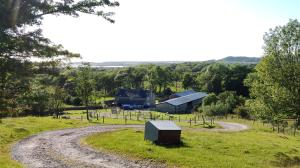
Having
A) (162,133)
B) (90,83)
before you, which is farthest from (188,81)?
(162,133)


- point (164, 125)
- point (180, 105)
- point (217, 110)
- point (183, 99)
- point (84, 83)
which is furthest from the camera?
point (183, 99)

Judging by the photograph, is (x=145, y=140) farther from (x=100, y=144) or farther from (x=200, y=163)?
(x=200, y=163)

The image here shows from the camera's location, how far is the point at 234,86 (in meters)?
135

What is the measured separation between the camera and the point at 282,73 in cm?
3897

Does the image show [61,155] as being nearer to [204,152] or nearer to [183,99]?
[204,152]

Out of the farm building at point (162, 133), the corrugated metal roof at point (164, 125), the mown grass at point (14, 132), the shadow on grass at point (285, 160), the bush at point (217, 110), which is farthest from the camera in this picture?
the bush at point (217, 110)

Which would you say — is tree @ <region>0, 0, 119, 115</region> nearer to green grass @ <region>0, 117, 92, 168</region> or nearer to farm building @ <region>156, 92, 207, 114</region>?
green grass @ <region>0, 117, 92, 168</region>

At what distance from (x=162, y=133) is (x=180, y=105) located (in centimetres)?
7885

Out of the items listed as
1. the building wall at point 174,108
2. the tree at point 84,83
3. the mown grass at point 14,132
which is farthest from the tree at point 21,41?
the building wall at point 174,108

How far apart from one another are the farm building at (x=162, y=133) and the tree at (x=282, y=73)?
35.2ft

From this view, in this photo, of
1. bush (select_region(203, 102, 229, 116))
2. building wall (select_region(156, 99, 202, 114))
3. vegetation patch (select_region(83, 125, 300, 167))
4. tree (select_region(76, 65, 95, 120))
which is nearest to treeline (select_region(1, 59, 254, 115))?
tree (select_region(76, 65, 95, 120))

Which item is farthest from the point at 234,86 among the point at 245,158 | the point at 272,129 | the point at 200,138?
the point at 245,158

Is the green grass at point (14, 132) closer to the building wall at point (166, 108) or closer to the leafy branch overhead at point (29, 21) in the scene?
the leafy branch overhead at point (29, 21)

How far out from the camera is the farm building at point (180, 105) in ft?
372
